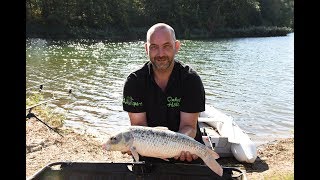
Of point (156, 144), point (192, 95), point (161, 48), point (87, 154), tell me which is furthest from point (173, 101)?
point (87, 154)

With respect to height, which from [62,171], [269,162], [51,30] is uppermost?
[51,30]

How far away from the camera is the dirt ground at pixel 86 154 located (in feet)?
21.4

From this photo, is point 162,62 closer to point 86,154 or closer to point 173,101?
point 173,101

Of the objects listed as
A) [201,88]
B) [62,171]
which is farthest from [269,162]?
[62,171]

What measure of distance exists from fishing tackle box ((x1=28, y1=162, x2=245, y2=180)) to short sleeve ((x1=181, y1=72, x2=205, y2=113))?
2.18 ft

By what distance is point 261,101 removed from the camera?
14805mm

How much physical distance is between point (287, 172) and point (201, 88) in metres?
2.81

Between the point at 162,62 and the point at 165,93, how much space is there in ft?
1.14

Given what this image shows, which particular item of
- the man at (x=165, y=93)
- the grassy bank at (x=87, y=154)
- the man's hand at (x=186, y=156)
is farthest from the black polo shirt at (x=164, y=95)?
the grassy bank at (x=87, y=154)

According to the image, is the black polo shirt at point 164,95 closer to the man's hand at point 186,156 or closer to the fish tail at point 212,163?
the man's hand at point 186,156

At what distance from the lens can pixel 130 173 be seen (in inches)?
149

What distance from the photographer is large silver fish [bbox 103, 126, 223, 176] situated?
138 inches
